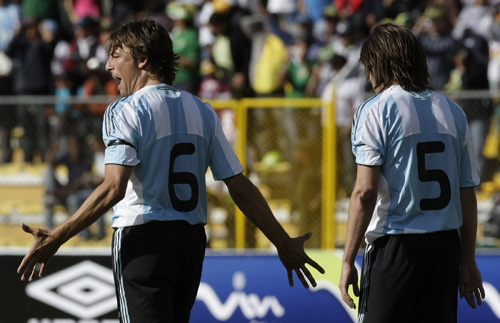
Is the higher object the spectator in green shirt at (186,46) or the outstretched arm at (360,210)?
the spectator in green shirt at (186,46)

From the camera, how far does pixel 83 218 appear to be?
13.0 feet

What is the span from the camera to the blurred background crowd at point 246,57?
9.45 m

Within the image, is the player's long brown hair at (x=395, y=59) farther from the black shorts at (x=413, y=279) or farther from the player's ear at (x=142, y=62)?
the player's ear at (x=142, y=62)

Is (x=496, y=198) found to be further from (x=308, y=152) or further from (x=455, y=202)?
(x=455, y=202)

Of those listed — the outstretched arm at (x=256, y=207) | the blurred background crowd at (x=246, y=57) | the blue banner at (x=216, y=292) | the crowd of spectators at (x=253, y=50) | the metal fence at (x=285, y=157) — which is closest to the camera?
the outstretched arm at (x=256, y=207)

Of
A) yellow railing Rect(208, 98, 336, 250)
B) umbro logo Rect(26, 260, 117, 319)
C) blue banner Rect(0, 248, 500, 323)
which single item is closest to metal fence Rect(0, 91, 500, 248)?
yellow railing Rect(208, 98, 336, 250)

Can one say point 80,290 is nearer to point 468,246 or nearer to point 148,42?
point 148,42

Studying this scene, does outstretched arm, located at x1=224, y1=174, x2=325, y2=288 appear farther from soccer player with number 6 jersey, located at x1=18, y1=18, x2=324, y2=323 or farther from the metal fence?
the metal fence

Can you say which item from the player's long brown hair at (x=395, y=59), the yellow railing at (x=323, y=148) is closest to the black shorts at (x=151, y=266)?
the player's long brown hair at (x=395, y=59)

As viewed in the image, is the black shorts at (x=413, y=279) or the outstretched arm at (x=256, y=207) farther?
the outstretched arm at (x=256, y=207)

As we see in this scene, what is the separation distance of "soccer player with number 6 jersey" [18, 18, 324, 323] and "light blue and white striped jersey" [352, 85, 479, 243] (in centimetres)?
82

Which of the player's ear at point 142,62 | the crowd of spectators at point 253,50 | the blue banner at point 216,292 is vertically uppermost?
the crowd of spectators at point 253,50

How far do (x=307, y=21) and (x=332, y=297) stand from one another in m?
6.17

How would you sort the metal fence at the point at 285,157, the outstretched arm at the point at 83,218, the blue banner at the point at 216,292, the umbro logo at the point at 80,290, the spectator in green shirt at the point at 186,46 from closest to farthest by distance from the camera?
the outstretched arm at the point at 83,218
the blue banner at the point at 216,292
the umbro logo at the point at 80,290
the metal fence at the point at 285,157
the spectator in green shirt at the point at 186,46
